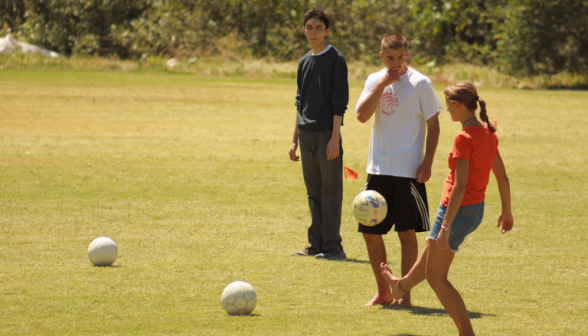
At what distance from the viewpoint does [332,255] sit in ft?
23.2

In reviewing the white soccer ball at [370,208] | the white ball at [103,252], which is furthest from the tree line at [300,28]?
the white soccer ball at [370,208]

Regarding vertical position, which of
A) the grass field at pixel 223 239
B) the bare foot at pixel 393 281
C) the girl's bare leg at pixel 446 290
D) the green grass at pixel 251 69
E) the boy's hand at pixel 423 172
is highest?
the boy's hand at pixel 423 172

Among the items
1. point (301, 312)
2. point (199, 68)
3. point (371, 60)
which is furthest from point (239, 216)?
point (371, 60)

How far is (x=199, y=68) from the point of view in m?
40.2

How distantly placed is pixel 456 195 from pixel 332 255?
295 centimetres

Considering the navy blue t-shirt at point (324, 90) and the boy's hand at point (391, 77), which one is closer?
the boy's hand at point (391, 77)

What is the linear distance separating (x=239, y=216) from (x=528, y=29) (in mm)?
28469

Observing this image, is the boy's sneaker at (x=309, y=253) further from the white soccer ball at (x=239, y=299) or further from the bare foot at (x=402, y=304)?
the white soccer ball at (x=239, y=299)

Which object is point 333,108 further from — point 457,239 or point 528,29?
point 528,29

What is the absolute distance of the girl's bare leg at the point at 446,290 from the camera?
444 cm

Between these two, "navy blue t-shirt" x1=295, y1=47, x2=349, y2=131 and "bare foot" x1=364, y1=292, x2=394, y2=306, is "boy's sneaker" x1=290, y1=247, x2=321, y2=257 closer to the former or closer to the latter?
"navy blue t-shirt" x1=295, y1=47, x2=349, y2=131

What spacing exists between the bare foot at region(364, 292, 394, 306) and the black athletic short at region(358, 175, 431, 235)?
0.50m

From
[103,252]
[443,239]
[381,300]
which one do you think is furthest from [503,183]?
[103,252]

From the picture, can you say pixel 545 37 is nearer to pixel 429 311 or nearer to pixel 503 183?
pixel 429 311
